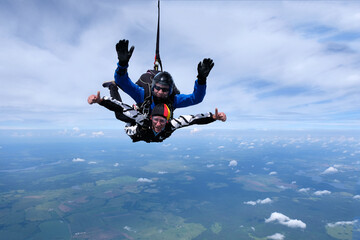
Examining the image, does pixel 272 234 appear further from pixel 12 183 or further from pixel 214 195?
pixel 12 183

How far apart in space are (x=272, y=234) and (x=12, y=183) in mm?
→ 183451

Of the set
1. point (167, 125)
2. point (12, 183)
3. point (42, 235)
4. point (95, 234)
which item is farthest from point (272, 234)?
point (12, 183)

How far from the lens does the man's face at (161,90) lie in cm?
347

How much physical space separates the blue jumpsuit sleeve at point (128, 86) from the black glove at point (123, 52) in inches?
5.3

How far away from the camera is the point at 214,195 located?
132 meters

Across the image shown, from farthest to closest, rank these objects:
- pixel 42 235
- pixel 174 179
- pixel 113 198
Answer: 1. pixel 174 179
2. pixel 113 198
3. pixel 42 235

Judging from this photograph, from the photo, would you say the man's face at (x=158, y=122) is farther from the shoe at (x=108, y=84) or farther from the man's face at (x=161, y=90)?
the shoe at (x=108, y=84)

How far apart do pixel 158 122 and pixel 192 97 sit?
2.99 feet

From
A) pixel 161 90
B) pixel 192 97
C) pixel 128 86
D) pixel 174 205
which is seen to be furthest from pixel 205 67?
pixel 174 205

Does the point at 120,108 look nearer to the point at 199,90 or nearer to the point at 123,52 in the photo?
the point at 123,52

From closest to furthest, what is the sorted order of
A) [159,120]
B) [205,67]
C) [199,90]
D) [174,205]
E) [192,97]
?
[205,67] → [159,120] → [199,90] → [192,97] → [174,205]

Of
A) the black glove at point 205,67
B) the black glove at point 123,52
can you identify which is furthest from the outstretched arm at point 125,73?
the black glove at point 205,67

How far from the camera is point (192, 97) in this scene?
3805 mm

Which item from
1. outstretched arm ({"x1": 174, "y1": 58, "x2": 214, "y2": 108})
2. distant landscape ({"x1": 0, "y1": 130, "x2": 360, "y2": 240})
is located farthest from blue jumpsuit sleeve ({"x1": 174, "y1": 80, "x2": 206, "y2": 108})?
distant landscape ({"x1": 0, "y1": 130, "x2": 360, "y2": 240})
